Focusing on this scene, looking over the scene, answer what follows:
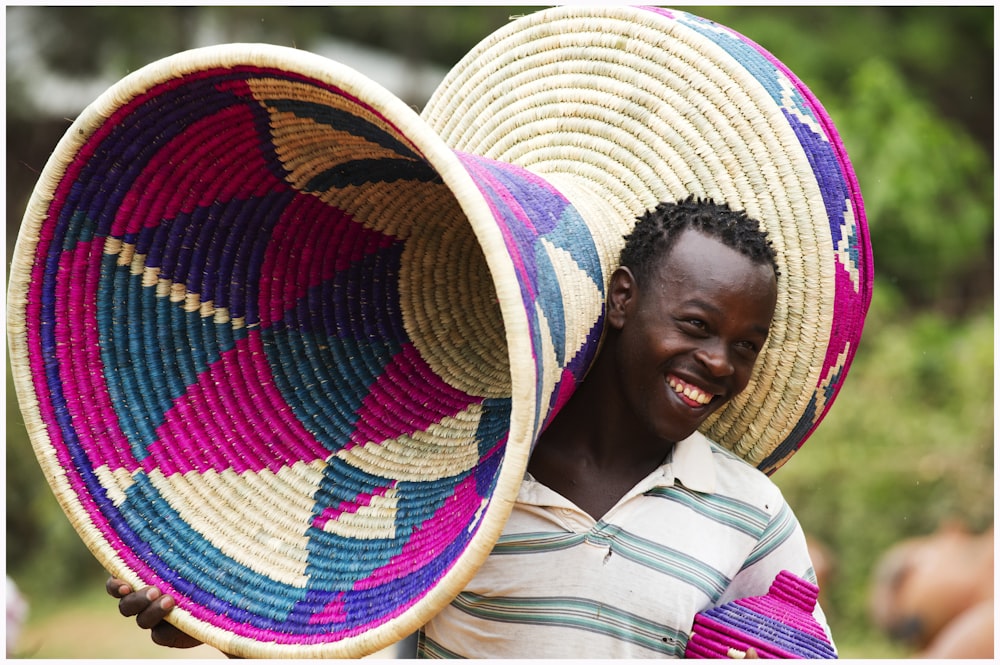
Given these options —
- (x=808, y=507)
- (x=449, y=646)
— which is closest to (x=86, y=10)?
(x=808, y=507)

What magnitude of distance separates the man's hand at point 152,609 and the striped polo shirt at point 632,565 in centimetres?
30

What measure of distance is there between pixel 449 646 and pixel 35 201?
2.16 ft

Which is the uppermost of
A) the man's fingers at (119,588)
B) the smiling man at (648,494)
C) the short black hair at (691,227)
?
the short black hair at (691,227)

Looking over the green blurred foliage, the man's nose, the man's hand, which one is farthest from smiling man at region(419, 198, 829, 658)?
the green blurred foliage

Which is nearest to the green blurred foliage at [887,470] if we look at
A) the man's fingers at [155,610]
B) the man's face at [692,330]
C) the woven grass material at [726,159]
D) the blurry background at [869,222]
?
the blurry background at [869,222]

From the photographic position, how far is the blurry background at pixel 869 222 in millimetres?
3482

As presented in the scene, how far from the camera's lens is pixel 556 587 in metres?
1.25

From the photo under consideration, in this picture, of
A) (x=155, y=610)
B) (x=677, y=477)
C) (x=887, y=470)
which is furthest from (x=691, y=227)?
(x=887, y=470)

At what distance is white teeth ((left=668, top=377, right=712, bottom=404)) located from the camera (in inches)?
47.1

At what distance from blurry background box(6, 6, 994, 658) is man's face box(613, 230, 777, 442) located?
217 centimetres

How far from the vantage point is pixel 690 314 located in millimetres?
1178

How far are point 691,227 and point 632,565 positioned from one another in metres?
0.35

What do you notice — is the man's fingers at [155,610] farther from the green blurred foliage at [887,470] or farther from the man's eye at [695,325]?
the green blurred foliage at [887,470]

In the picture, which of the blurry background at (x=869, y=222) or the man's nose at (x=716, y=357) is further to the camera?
the blurry background at (x=869, y=222)
